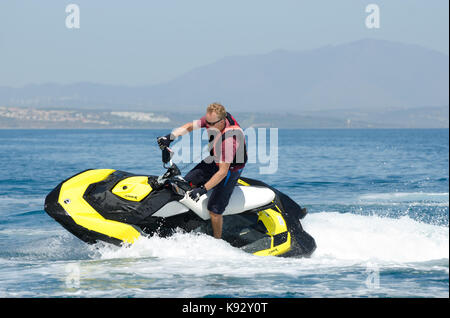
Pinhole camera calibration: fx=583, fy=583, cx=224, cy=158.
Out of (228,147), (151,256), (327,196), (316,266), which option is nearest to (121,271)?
(151,256)

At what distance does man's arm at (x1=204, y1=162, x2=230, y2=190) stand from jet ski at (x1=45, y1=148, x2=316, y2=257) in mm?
418

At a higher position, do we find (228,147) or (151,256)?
(228,147)

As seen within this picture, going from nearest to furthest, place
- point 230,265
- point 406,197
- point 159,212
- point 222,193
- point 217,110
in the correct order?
point 217,110
point 230,265
point 222,193
point 159,212
point 406,197

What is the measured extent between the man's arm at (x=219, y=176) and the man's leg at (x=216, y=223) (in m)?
0.48

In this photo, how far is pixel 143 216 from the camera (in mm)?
6773

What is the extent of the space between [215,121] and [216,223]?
1253 mm

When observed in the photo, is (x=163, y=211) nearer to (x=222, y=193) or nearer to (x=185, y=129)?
(x=222, y=193)

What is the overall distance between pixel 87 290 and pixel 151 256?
1257 millimetres

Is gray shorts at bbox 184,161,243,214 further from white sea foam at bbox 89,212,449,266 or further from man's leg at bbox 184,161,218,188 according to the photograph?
white sea foam at bbox 89,212,449,266

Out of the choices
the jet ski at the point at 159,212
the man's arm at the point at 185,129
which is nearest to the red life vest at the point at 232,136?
the man's arm at the point at 185,129

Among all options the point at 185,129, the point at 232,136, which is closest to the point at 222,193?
the point at 232,136

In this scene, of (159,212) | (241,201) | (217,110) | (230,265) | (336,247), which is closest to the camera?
(217,110)
